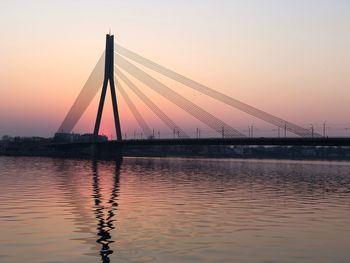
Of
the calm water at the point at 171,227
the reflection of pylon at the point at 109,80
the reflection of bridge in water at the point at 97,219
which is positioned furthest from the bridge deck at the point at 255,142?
the reflection of bridge in water at the point at 97,219

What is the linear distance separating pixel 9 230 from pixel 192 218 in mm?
7793

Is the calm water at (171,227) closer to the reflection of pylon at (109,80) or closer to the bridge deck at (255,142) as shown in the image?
the bridge deck at (255,142)

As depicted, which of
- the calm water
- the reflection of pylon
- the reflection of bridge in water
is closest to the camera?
the calm water

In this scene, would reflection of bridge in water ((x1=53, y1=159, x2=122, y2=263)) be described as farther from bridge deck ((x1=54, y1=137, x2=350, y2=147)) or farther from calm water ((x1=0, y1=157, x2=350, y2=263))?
bridge deck ((x1=54, y1=137, x2=350, y2=147))

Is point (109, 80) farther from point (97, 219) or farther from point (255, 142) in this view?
point (97, 219)

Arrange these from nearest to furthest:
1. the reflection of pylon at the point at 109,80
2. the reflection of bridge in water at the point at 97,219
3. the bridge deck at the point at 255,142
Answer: the reflection of bridge in water at the point at 97,219, the bridge deck at the point at 255,142, the reflection of pylon at the point at 109,80

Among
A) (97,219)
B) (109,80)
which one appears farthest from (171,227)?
(109,80)

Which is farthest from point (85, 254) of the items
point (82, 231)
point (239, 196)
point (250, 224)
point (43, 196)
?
point (239, 196)

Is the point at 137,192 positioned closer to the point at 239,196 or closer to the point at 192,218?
the point at 239,196

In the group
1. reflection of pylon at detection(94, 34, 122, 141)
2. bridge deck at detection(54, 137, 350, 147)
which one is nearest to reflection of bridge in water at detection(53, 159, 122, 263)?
bridge deck at detection(54, 137, 350, 147)

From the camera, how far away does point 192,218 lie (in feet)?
75.8

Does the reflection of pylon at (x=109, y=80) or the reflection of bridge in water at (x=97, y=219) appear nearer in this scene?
the reflection of bridge in water at (x=97, y=219)

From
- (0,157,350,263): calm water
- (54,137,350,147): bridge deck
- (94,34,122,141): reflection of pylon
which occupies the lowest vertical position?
(0,157,350,263): calm water

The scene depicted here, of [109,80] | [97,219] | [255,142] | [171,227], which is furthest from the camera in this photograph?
[109,80]
